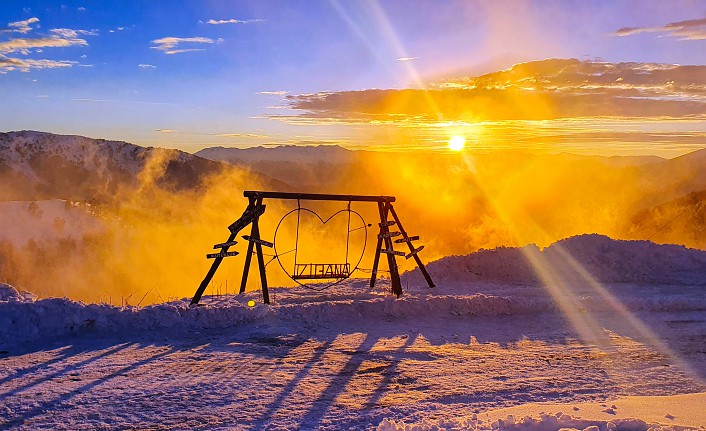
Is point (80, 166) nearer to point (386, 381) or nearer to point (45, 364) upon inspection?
point (45, 364)

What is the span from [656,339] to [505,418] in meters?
6.22

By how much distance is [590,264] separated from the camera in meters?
19.9

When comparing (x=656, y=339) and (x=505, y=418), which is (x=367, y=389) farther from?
(x=656, y=339)

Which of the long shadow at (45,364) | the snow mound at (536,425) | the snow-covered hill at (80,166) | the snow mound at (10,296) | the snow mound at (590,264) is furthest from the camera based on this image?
the snow-covered hill at (80,166)

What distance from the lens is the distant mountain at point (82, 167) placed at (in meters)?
86.8

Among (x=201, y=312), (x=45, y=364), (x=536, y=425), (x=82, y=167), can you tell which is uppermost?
(x=82, y=167)

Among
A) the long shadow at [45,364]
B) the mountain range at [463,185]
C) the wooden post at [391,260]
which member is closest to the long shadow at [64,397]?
the long shadow at [45,364]

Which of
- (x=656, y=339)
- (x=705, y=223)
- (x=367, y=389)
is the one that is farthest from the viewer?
(x=705, y=223)

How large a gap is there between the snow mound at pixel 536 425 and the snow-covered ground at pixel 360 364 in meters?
0.02

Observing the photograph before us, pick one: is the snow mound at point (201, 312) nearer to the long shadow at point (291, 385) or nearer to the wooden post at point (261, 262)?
the wooden post at point (261, 262)

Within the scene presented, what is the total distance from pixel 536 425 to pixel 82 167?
98524 millimetres

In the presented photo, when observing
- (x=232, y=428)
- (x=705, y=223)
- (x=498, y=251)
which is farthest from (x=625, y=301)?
(x=705, y=223)

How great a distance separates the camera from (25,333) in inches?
431

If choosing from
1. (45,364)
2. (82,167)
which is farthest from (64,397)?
(82,167)
